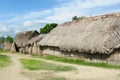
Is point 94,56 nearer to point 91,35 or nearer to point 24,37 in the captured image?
point 91,35

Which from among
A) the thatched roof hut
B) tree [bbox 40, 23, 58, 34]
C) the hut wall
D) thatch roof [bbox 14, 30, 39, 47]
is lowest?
the hut wall

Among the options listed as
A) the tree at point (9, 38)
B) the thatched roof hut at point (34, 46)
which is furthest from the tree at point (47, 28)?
the thatched roof hut at point (34, 46)

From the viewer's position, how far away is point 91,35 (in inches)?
1046

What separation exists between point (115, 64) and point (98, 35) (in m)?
3.53

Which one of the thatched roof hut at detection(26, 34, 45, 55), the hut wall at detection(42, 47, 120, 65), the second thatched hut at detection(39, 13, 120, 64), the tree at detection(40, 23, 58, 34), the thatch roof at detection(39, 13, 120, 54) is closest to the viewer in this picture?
the hut wall at detection(42, 47, 120, 65)

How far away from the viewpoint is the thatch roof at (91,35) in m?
23.3

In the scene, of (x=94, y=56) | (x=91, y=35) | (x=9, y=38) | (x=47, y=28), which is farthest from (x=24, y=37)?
(x=94, y=56)

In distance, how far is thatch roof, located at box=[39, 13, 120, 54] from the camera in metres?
23.3

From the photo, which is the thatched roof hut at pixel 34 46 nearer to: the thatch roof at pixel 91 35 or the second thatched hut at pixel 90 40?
the second thatched hut at pixel 90 40

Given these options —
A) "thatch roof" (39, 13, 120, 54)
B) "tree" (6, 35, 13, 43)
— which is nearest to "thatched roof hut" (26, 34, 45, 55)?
"thatch roof" (39, 13, 120, 54)

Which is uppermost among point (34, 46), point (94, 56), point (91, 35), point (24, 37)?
point (24, 37)

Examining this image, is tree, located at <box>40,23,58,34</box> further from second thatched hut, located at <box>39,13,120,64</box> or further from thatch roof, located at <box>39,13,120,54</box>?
thatch roof, located at <box>39,13,120,54</box>

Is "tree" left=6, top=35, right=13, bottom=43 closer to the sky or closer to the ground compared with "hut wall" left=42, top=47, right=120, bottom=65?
closer to the sky

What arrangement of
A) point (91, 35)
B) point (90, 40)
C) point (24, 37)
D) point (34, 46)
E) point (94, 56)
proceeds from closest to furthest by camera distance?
point (94, 56) → point (90, 40) → point (91, 35) → point (34, 46) → point (24, 37)
